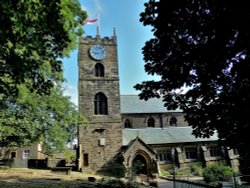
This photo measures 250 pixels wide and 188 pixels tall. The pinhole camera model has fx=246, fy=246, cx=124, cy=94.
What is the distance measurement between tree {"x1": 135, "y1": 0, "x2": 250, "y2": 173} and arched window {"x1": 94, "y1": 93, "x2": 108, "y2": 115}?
2558 cm

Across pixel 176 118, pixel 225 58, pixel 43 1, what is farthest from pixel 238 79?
pixel 176 118

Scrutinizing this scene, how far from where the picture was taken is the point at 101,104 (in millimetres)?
31672

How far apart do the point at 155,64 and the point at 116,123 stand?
25.4m

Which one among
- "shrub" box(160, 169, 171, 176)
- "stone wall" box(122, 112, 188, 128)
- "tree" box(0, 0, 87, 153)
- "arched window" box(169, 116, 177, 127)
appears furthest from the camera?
"arched window" box(169, 116, 177, 127)

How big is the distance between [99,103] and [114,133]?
4365 mm

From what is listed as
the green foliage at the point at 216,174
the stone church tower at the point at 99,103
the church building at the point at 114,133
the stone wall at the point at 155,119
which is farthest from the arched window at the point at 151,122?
the green foliage at the point at 216,174

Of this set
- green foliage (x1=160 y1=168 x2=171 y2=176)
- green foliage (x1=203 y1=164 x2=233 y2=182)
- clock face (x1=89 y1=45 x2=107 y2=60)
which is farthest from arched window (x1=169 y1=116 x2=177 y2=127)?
clock face (x1=89 y1=45 x2=107 y2=60)

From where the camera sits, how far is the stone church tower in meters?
29.1

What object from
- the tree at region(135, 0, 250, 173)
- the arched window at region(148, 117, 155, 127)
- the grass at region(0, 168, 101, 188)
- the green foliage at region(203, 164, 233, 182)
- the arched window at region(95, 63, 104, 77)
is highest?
the arched window at region(95, 63, 104, 77)

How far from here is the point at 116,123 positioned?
30.8 m

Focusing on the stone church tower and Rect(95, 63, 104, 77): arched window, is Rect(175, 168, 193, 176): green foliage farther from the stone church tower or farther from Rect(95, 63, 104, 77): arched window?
Rect(95, 63, 104, 77): arched window

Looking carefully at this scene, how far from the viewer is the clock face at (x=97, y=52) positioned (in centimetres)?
3294

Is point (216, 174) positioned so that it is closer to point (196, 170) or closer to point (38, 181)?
point (196, 170)

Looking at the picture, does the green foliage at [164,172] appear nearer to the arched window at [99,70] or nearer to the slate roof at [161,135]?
the slate roof at [161,135]
